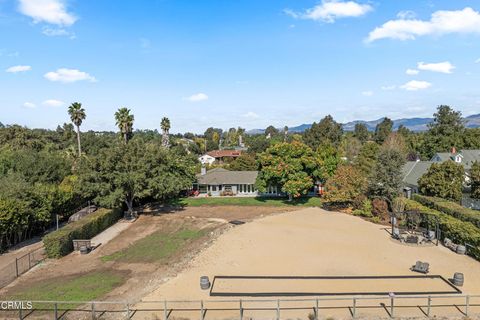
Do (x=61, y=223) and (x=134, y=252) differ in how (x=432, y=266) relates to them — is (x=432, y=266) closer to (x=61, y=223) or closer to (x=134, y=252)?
(x=134, y=252)

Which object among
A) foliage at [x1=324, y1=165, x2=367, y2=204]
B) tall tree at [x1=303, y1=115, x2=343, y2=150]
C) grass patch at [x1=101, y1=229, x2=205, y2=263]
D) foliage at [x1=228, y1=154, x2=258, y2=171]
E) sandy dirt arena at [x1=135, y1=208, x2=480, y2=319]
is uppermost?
tall tree at [x1=303, y1=115, x2=343, y2=150]

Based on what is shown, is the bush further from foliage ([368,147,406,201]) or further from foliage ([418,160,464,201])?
foliage ([418,160,464,201])

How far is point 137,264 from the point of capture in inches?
890

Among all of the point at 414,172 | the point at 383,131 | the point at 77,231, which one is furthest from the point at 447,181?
the point at 383,131

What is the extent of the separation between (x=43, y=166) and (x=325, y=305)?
113ft

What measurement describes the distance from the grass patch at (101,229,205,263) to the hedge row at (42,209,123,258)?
3.38 metres

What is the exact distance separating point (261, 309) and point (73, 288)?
35.5 ft

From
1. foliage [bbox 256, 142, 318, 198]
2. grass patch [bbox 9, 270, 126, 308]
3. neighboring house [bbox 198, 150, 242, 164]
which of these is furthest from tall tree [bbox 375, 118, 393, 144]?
grass patch [bbox 9, 270, 126, 308]

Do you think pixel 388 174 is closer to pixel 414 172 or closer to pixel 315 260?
pixel 414 172

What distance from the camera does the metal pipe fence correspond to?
14922 mm

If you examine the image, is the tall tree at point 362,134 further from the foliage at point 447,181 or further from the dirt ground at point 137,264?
the dirt ground at point 137,264

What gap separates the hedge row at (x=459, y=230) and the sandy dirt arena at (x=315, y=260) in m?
1.13

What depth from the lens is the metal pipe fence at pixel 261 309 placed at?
1492 centimetres

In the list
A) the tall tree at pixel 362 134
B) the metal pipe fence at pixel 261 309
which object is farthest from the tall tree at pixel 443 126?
the metal pipe fence at pixel 261 309
